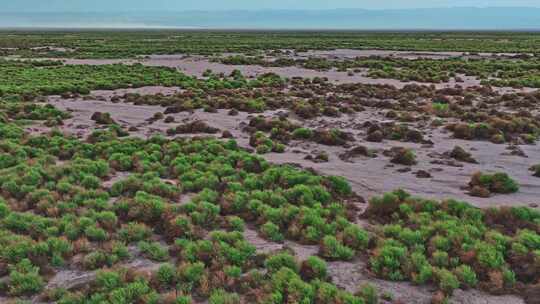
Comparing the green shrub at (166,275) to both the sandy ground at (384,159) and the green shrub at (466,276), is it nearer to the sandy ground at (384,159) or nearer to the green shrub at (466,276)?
the green shrub at (466,276)

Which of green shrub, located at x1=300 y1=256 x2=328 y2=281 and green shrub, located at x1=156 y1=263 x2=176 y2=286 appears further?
green shrub, located at x1=300 y1=256 x2=328 y2=281

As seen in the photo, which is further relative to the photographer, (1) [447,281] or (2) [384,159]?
(2) [384,159]

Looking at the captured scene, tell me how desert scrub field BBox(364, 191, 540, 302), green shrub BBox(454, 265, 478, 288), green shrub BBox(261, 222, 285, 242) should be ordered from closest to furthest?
green shrub BBox(454, 265, 478, 288), desert scrub field BBox(364, 191, 540, 302), green shrub BBox(261, 222, 285, 242)

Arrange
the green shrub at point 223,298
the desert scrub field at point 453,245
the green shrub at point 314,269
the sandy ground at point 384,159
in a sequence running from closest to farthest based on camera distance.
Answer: the green shrub at point 223,298
the desert scrub field at point 453,245
the green shrub at point 314,269
the sandy ground at point 384,159

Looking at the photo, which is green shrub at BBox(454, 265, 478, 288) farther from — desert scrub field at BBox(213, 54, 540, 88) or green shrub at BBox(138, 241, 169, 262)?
desert scrub field at BBox(213, 54, 540, 88)

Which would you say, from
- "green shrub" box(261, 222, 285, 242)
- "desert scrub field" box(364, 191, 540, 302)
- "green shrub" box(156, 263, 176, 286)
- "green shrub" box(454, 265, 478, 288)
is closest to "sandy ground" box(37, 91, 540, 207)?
"desert scrub field" box(364, 191, 540, 302)

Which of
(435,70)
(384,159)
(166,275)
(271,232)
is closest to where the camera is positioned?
(166,275)

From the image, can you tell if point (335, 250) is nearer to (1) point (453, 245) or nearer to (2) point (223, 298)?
(1) point (453, 245)

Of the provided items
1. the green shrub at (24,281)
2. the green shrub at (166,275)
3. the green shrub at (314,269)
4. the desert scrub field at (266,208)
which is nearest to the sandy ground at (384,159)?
the desert scrub field at (266,208)

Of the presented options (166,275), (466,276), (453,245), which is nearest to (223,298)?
(166,275)

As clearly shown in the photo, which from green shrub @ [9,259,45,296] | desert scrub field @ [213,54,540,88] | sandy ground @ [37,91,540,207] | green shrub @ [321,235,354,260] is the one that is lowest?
green shrub @ [9,259,45,296]

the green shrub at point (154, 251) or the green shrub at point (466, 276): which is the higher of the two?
the green shrub at point (466, 276)

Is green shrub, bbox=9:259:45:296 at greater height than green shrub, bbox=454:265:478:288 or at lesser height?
lesser

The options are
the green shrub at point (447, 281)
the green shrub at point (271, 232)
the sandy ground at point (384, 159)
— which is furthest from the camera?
the sandy ground at point (384, 159)
